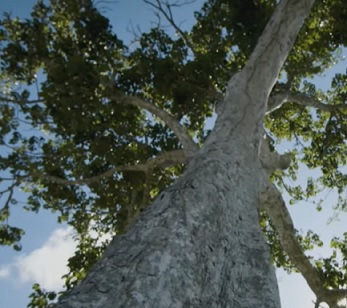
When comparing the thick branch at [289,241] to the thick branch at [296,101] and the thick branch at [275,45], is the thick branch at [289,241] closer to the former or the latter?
the thick branch at [275,45]

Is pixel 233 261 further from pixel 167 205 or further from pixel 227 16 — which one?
pixel 227 16

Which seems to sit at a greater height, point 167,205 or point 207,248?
point 167,205

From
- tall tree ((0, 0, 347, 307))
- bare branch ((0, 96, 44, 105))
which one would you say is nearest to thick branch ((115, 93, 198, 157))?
tall tree ((0, 0, 347, 307))

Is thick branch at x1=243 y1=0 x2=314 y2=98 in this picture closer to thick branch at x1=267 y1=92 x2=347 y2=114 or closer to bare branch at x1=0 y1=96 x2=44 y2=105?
thick branch at x1=267 y1=92 x2=347 y2=114

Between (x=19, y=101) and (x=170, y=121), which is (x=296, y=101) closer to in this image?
(x=170, y=121)

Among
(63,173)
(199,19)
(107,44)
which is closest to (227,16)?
(199,19)

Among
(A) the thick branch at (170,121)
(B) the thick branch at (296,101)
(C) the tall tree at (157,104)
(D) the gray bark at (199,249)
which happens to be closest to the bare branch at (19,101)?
(C) the tall tree at (157,104)

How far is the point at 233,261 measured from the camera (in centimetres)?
241

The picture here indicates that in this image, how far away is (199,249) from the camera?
2186mm

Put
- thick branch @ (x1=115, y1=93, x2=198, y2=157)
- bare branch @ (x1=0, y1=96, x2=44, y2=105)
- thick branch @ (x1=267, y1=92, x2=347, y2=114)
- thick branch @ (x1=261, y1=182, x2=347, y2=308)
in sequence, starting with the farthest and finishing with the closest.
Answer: bare branch @ (x1=0, y1=96, x2=44, y2=105), thick branch @ (x1=267, y1=92, x2=347, y2=114), thick branch @ (x1=115, y1=93, x2=198, y2=157), thick branch @ (x1=261, y1=182, x2=347, y2=308)

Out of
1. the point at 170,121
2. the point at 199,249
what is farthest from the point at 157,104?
the point at 199,249

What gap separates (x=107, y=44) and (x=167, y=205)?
24.5ft

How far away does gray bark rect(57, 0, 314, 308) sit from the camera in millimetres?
1811

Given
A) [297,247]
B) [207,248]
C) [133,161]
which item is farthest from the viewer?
[133,161]
